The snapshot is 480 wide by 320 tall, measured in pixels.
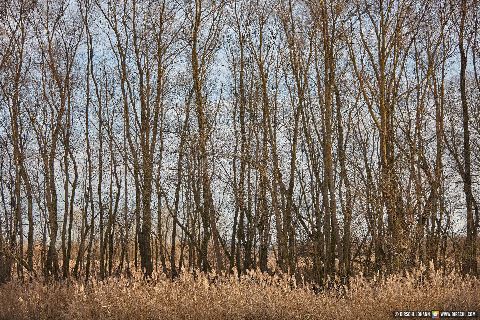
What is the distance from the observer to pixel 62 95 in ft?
60.2

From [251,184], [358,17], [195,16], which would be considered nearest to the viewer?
[358,17]

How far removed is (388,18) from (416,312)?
7803 mm

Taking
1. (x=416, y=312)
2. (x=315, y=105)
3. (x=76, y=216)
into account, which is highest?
(x=315, y=105)

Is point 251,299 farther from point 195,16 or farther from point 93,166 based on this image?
point 93,166

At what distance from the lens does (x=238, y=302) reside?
332 inches

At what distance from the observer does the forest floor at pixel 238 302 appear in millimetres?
8172

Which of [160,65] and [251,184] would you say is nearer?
[160,65]

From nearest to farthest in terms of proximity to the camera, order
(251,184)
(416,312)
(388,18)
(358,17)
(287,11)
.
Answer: (416,312) → (388,18) → (358,17) → (287,11) → (251,184)

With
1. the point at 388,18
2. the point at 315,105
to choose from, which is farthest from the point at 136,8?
the point at 388,18

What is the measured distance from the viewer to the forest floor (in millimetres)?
8172

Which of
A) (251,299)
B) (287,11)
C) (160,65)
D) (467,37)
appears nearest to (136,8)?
(160,65)

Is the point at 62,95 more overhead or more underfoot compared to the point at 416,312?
more overhead

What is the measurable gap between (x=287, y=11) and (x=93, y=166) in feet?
35.4

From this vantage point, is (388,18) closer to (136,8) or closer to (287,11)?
(287,11)
